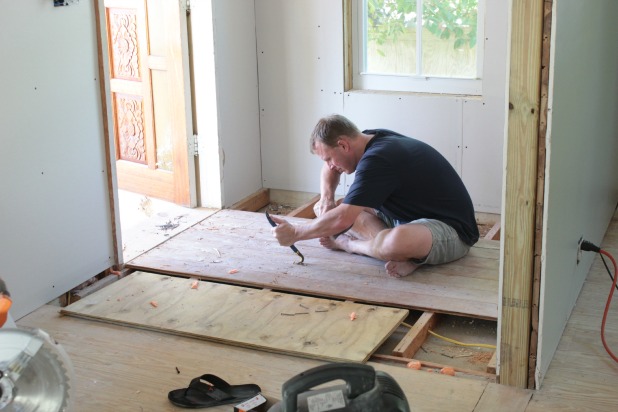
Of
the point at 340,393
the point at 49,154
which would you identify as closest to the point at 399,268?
the point at 49,154

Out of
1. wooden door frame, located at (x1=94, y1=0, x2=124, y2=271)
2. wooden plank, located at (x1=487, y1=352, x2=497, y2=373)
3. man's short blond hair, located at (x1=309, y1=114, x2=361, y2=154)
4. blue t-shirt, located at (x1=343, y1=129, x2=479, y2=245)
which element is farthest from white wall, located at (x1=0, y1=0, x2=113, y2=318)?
wooden plank, located at (x1=487, y1=352, x2=497, y2=373)

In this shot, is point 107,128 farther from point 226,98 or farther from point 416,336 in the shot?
point 416,336

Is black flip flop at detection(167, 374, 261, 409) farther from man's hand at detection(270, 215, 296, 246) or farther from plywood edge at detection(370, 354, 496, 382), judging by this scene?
man's hand at detection(270, 215, 296, 246)

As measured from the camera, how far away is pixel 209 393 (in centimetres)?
303

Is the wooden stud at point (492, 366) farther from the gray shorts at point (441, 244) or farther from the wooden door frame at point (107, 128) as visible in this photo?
the wooden door frame at point (107, 128)

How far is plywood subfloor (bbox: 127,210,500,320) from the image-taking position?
382cm

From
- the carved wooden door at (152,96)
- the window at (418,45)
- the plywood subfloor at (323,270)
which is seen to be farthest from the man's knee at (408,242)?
the carved wooden door at (152,96)

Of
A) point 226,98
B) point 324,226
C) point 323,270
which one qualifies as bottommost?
point 323,270

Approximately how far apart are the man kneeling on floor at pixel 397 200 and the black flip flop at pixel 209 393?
1119 millimetres

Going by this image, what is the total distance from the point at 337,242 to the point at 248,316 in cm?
89

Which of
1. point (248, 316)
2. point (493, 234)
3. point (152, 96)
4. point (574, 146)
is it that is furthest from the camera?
point (152, 96)

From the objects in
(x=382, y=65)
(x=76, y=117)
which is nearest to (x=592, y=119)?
(x=382, y=65)

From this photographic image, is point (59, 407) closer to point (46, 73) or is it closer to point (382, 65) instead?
point (46, 73)

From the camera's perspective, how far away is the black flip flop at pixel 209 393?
117 inches
